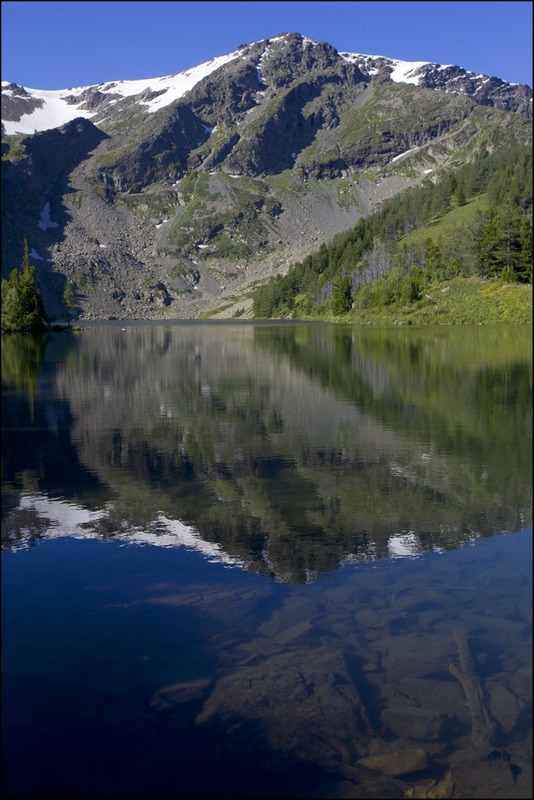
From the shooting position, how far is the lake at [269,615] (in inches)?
370

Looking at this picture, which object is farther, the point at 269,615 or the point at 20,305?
the point at 20,305

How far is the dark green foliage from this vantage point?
437ft

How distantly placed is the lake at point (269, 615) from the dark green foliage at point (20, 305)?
112062 millimetres

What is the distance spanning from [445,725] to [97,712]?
17.9 feet

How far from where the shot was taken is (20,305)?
135750mm

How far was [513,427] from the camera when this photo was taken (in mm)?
30844

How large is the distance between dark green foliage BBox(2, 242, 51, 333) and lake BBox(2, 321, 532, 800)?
112062 mm

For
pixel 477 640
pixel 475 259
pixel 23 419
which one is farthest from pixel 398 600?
pixel 475 259

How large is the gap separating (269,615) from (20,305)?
134884mm

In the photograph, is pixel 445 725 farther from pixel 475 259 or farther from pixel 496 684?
pixel 475 259

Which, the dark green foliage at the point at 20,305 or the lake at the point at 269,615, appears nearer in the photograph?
the lake at the point at 269,615

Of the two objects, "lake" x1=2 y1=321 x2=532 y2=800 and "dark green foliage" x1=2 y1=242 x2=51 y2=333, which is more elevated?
"dark green foliage" x1=2 y1=242 x2=51 y2=333

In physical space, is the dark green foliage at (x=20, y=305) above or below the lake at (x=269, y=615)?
above

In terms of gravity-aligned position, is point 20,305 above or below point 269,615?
above
